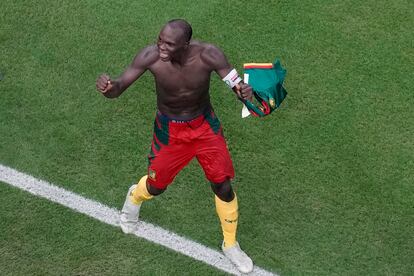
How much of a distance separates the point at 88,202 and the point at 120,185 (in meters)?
0.36

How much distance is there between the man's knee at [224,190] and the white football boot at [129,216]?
2.89 feet

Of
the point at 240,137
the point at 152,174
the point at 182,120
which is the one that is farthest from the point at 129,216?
the point at 240,137

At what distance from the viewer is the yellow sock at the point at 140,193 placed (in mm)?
6297

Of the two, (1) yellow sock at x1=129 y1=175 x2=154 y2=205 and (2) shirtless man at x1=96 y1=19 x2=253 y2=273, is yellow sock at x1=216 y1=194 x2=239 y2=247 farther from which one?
(1) yellow sock at x1=129 y1=175 x2=154 y2=205

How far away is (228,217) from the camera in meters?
6.16

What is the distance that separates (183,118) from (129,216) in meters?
1.30

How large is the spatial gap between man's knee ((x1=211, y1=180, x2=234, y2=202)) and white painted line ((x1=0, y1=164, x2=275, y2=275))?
692 millimetres

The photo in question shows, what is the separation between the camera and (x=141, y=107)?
7352mm

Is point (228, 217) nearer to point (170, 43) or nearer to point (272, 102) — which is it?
point (272, 102)

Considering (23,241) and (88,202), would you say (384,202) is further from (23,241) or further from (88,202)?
(23,241)

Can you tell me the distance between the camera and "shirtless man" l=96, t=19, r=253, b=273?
5316mm

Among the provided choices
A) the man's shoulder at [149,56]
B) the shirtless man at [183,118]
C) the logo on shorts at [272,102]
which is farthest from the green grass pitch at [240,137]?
the man's shoulder at [149,56]

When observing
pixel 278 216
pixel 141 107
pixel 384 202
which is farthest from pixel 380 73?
pixel 141 107

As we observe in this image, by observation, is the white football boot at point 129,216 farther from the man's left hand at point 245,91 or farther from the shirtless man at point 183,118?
the man's left hand at point 245,91
